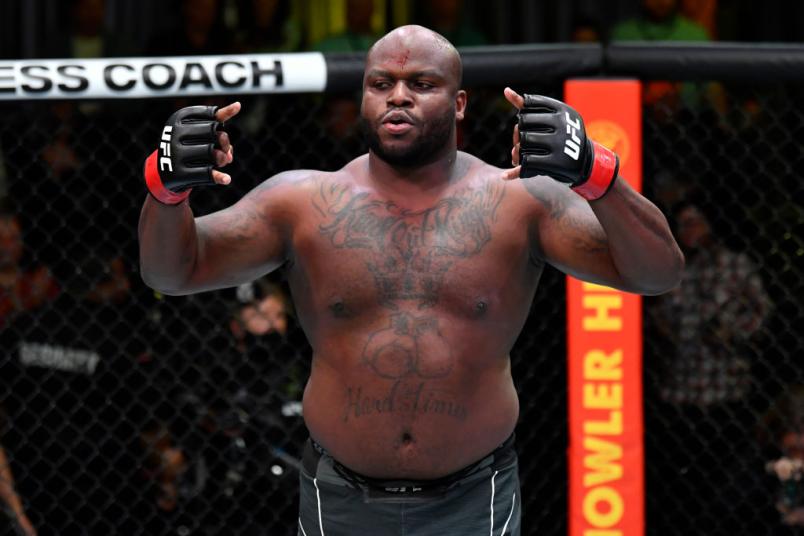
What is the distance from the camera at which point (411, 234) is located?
7.09 feet

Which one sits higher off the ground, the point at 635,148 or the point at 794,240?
the point at 635,148

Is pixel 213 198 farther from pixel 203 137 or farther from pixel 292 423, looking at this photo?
pixel 203 137

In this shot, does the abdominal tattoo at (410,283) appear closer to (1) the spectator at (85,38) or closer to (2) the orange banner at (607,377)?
(2) the orange banner at (607,377)

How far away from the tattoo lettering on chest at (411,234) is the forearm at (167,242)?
9.9 inches

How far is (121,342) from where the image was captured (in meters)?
3.08

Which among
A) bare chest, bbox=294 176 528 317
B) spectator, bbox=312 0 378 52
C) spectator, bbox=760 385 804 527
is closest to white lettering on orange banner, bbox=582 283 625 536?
spectator, bbox=760 385 804 527

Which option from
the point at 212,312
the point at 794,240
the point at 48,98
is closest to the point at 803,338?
the point at 794,240

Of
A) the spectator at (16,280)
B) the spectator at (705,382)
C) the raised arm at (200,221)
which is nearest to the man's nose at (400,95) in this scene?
the raised arm at (200,221)

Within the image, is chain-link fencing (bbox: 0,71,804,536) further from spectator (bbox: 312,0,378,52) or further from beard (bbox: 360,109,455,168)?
beard (bbox: 360,109,455,168)

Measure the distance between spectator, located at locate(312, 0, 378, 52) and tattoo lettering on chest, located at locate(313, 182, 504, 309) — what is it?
1518 mm

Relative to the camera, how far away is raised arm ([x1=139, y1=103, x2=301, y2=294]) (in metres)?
1.92

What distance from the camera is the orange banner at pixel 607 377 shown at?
2.77 m

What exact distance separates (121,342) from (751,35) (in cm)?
242

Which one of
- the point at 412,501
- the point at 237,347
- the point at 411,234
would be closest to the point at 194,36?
the point at 237,347
